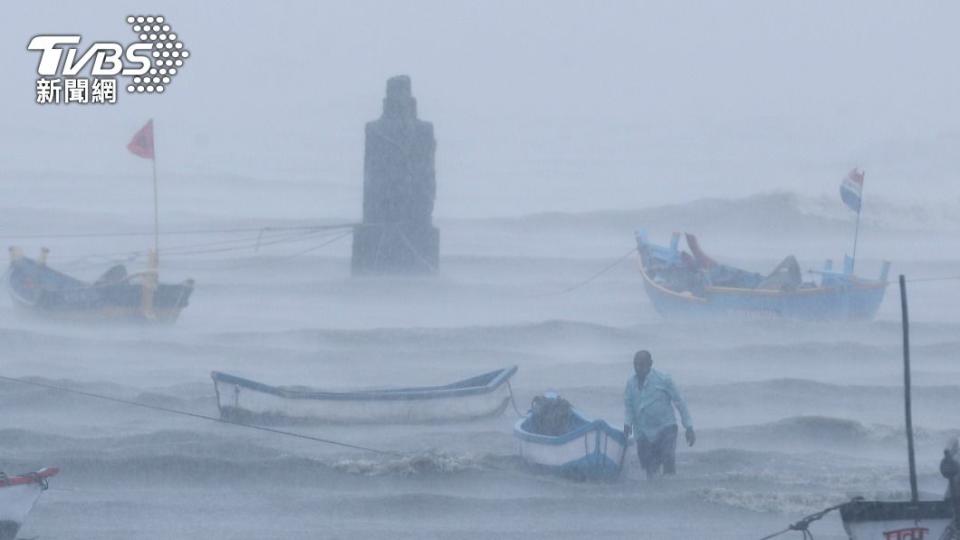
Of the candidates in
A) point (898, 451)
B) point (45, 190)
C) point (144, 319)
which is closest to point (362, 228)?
point (144, 319)

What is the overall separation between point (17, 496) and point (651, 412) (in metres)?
4.72

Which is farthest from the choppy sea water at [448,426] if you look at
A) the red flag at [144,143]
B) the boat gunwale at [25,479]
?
the red flag at [144,143]

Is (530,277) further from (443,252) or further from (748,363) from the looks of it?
(748,363)

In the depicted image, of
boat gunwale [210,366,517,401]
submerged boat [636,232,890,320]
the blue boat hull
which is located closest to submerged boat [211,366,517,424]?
boat gunwale [210,366,517,401]

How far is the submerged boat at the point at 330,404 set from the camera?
42.8ft

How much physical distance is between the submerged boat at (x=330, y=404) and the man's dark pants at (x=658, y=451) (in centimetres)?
261

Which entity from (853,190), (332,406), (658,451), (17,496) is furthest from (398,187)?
(17,496)

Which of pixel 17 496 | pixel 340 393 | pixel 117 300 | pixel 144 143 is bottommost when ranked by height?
pixel 17 496

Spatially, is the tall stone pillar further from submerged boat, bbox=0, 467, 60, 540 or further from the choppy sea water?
submerged boat, bbox=0, 467, 60, 540

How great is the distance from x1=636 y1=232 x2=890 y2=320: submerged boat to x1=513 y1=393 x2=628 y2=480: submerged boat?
9.43 metres

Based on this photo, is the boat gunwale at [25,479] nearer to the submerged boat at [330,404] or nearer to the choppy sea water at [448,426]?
the choppy sea water at [448,426]

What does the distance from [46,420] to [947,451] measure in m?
9.55

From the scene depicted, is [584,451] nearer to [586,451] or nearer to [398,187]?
[586,451]

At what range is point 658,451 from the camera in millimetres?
11016
